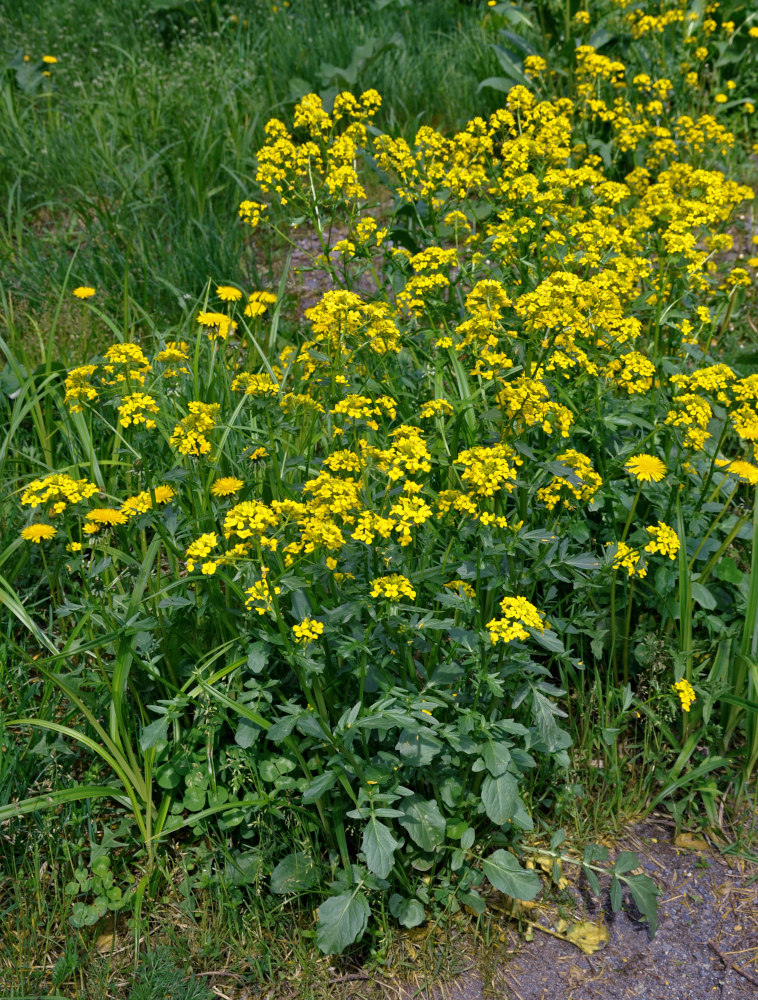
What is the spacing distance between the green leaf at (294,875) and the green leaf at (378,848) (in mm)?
313

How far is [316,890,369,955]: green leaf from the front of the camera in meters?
1.80

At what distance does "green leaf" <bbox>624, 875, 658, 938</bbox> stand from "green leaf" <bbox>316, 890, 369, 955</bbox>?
64 cm

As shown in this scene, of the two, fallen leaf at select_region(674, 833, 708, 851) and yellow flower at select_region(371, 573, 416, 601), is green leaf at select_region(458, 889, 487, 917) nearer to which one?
fallen leaf at select_region(674, 833, 708, 851)

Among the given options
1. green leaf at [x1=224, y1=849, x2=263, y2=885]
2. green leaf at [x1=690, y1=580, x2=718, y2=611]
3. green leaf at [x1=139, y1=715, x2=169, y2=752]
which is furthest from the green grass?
green leaf at [x1=690, y1=580, x2=718, y2=611]

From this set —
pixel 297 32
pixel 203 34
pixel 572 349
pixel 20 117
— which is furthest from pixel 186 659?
pixel 203 34

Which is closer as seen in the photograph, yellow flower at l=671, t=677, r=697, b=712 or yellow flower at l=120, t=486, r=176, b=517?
yellow flower at l=120, t=486, r=176, b=517

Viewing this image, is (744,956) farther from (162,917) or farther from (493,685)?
(162,917)

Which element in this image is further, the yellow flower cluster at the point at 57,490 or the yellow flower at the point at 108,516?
the yellow flower at the point at 108,516

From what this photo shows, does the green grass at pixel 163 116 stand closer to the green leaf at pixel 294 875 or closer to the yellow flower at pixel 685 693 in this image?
the green leaf at pixel 294 875

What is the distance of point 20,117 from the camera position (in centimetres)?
498

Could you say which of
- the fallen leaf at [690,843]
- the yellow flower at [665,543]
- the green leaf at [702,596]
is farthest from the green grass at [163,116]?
the fallen leaf at [690,843]

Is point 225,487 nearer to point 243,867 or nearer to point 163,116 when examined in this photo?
point 243,867

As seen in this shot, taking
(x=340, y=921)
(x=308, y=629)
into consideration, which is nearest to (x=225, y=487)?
(x=308, y=629)

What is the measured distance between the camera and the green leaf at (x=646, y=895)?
1.99 m
